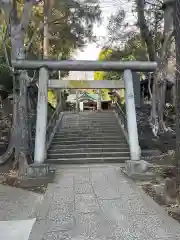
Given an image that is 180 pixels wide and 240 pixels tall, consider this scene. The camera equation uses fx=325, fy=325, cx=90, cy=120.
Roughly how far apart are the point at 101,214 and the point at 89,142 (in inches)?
348

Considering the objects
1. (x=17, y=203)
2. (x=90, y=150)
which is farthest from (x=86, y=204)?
(x=90, y=150)

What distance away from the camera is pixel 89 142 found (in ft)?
48.4

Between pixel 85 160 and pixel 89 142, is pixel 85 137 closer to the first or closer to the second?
pixel 89 142

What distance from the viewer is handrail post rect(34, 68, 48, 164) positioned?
33.4 feet

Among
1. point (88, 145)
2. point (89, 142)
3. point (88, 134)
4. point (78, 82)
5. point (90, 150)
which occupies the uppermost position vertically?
point (78, 82)

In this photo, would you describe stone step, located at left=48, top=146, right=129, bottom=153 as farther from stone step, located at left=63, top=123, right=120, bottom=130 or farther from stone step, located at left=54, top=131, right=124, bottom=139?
stone step, located at left=63, top=123, right=120, bottom=130

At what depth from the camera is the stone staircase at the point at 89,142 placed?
13.0 meters

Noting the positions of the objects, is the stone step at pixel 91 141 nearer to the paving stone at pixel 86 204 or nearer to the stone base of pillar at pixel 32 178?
the stone base of pillar at pixel 32 178

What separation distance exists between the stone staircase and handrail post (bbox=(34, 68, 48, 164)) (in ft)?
8.12

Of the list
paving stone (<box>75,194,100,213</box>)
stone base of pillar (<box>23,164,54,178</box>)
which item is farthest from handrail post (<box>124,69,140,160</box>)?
paving stone (<box>75,194,100,213</box>)

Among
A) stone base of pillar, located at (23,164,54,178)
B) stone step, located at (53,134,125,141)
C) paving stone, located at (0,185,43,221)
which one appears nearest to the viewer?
paving stone, located at (0,185,43,221)

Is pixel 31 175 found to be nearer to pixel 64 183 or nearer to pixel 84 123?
pixel 64 183

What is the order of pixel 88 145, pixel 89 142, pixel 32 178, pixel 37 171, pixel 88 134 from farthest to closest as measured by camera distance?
pixel 88 134 < pixel 89 142 < pixel 88 145 < pixel 37 171 < pixel 32 178

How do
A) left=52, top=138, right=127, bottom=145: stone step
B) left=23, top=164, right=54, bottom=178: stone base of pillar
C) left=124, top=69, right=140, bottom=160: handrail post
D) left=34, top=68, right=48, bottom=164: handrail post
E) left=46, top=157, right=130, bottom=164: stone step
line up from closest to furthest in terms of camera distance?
left=23, top=164, right=54, bottom=178: stone base of pillar → left=34, top=68, right=48, bottom=164: handrail post → left=124, top=69, right=140, bottom=160: handrail post → left=46, top=157, right=130, bottom=164: stone step → left=52, top=138, right=127, bottom=145: stone step
